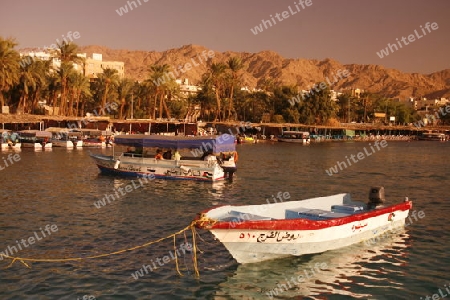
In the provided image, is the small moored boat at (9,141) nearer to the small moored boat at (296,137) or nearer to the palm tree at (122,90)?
the palm tree at (122,90)

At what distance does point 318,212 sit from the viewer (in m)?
18.7

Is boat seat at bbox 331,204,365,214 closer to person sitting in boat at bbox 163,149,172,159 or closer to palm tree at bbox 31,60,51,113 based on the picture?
person sitting in boat at bbox 163,149,172,159

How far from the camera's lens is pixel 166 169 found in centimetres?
3612

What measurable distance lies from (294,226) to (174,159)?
2195 cm

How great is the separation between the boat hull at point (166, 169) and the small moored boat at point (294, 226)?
15.6m

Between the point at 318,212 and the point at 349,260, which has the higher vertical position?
the point at 318,212

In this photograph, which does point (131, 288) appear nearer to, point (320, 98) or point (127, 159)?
point (127, 159)

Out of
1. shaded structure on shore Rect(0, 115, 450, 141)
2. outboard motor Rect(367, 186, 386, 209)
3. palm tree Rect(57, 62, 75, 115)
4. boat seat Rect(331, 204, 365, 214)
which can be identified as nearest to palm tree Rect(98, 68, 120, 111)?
palm tree Rect(57, 62, 75, 115)

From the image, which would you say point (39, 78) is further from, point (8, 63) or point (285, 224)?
point (285, 224)

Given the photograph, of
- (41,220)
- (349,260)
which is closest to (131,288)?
(349,260)

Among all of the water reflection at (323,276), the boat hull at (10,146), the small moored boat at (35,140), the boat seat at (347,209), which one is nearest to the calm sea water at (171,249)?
the water reflection at (323,276)

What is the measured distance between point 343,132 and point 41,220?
11906 cm

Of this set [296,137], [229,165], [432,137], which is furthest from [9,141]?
[432,137]

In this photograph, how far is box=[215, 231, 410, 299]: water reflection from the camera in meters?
14.0
